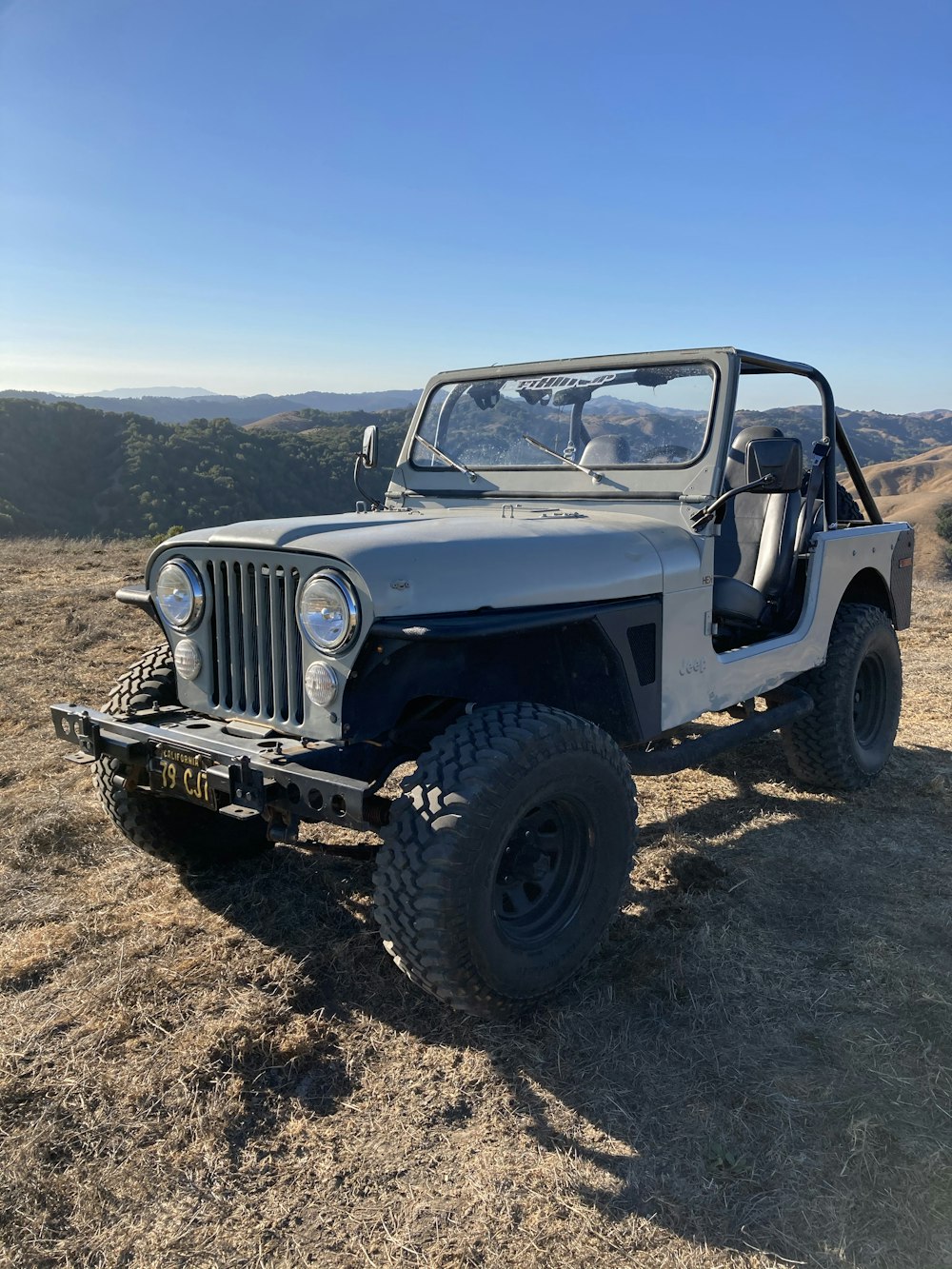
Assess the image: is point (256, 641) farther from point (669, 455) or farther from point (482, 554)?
point (669, 455)

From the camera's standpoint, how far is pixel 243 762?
2.55m

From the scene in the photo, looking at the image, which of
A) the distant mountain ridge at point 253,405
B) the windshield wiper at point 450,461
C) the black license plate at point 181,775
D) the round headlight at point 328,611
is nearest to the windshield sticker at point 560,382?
the windshield wiper at point 450,461

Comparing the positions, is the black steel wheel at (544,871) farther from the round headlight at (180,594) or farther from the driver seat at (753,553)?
the driver seat at (753,553)

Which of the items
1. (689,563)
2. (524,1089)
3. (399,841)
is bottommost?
(524,1089)

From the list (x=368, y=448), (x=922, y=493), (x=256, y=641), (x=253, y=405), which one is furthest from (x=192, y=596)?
(x=253, y=405)

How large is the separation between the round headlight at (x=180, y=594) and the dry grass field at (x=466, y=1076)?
1110 mm

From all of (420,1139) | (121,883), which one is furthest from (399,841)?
(121,883)

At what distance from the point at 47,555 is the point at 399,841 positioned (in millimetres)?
12770

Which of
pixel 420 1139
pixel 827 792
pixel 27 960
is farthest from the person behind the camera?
pixel 827 792

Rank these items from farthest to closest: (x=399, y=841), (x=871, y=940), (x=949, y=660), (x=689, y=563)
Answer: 1. (x=949, y=660)
2. (x=689, y=563)
3. (x=871, y=940)
4. (x=399, y=841)

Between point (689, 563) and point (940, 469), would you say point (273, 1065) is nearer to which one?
point (689, 563)

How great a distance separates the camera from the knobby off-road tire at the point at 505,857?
2479mm

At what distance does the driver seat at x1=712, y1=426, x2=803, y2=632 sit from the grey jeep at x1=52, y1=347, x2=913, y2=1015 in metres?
0.03

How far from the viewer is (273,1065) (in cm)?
258
